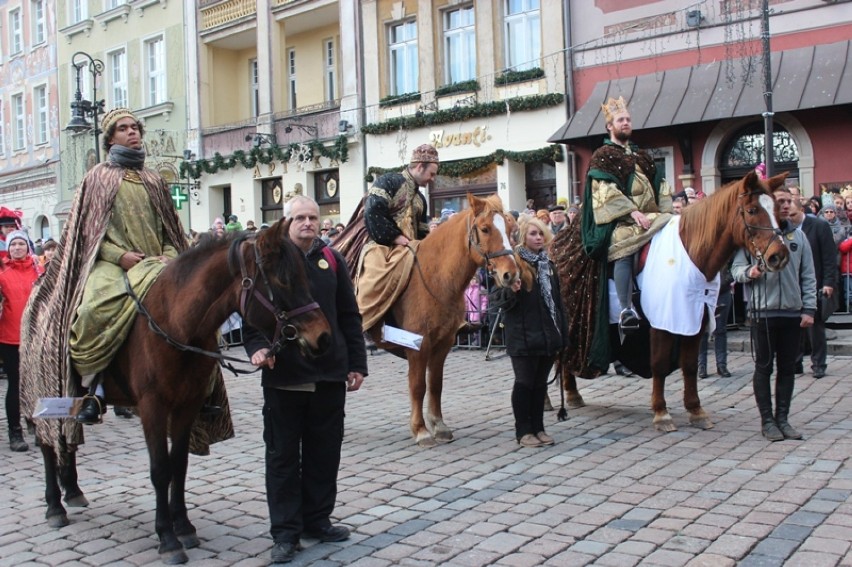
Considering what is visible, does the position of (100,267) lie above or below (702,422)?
above

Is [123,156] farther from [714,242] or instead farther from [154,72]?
[154,72]

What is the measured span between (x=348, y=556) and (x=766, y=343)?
153 inches

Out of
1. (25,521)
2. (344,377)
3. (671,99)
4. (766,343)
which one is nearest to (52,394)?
(25,521)

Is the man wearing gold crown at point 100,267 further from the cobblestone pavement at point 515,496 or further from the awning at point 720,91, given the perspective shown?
the awning at point 720,91

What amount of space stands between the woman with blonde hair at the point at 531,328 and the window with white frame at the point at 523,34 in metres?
13.8

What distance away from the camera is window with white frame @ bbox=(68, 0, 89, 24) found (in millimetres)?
33219

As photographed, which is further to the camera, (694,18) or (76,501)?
(694,18)

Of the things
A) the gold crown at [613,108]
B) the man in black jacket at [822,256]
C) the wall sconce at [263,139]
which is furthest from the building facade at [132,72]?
the gold crown at [613,108]

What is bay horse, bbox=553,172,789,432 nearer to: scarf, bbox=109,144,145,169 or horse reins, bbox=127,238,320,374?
horse reins, bbox=127,238,320,374

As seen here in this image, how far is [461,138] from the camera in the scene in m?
21.7

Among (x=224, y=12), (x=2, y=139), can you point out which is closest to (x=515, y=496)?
(x=224, y=12)

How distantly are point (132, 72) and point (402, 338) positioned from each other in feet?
88.0

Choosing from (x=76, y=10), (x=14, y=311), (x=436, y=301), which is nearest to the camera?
(x=436, y=301)


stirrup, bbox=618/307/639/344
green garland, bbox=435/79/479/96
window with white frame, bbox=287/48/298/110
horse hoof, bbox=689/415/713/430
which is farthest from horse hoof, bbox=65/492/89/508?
window with white frame, bbox=287/48/298/110
